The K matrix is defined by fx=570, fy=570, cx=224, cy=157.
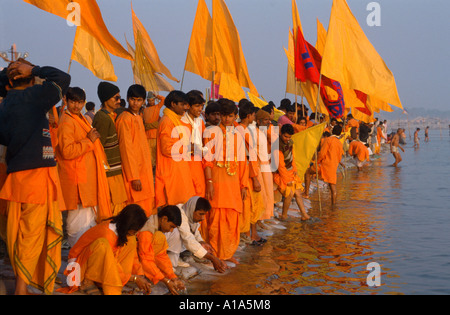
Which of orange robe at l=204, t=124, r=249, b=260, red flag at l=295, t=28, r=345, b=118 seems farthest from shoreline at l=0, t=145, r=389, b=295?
red flag at l=295, t=28, r=345, b=118

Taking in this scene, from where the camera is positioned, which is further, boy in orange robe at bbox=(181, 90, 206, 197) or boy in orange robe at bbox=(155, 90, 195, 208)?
boy in orange robe at bbox=(181, 90, 206, 197)

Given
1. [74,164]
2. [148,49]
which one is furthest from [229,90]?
[74,164]

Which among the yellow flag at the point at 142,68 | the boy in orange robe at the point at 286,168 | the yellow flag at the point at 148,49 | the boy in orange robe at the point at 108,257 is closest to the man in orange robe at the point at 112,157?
the boy in orange robe at the point at 108,257

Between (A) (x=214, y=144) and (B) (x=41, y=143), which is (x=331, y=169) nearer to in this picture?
(A) (x=214, y=144)

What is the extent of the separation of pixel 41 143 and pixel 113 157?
1.39 metres

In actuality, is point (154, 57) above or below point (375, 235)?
above

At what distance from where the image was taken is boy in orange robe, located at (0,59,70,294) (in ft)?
14.5

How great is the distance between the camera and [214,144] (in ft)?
22.4

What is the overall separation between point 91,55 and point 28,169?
190 inches

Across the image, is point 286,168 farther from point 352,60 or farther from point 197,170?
point 197,170

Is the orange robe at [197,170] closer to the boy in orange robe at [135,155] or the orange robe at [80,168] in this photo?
the boy in orange robe at [135,155]

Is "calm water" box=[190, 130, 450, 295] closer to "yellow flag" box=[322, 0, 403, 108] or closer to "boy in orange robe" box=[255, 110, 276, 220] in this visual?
"boy in orange robe" box=[255, 110, 276, 220]

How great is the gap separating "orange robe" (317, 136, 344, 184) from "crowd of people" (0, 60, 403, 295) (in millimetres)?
3349
